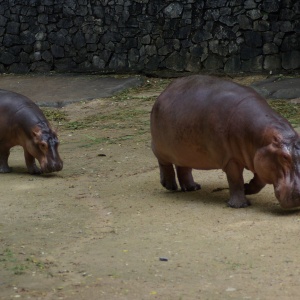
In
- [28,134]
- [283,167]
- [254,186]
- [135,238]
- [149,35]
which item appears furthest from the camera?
[149,35]

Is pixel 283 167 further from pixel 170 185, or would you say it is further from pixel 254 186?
pixel 170 185

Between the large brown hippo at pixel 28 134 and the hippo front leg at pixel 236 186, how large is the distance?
2.38 m

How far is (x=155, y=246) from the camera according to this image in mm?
5699

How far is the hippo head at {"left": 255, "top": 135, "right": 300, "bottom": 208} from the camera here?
6238 millimetres

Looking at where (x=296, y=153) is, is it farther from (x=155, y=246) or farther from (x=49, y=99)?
(x=49, y=99)

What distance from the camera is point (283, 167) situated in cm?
630

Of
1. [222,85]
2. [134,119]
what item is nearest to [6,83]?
[134,119]

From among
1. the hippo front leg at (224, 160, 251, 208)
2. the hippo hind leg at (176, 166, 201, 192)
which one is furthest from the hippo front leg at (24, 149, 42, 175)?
the hippo front leg at (224, 160, 251, 208)

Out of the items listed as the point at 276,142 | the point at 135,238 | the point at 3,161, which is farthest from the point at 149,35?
the point at 135,238

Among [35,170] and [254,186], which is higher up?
[254,186]

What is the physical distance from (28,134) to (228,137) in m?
2.79

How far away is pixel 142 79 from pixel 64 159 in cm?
574

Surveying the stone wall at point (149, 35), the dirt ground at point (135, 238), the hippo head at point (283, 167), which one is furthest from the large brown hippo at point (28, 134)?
the stone wall at point (149, 35)

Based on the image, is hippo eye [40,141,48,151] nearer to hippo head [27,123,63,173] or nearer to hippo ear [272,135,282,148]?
hippo head [27,123,63,173]
